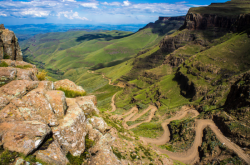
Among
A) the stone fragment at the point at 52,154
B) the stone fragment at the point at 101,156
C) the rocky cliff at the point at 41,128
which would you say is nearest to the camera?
the rocky cliff at the point at 41,128

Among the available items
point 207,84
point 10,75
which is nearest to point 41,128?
point 10,75

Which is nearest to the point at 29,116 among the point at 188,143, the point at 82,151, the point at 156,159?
the point at 82,151

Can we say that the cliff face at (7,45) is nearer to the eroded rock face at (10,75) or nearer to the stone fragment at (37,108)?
the eroded rock face at (10,75)

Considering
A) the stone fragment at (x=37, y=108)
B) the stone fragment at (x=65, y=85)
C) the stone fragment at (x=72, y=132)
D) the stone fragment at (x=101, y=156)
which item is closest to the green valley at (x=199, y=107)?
the stone fragment at (x=101, y=156)

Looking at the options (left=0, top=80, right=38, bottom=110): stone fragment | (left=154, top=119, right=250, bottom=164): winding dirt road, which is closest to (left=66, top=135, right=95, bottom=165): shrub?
(left=0, top=80, right=38, bottom=110): stone fragment

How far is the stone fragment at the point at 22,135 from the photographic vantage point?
1055 centimetres

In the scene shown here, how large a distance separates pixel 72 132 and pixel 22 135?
4913mm

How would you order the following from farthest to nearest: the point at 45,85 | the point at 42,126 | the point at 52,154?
the point at 45,85 < the point at 42,126 < the point at 52,154

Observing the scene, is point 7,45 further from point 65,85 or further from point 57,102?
point 57,102

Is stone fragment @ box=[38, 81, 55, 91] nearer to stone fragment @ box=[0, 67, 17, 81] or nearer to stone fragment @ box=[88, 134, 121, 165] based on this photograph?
stone fragment @ box=[0, 67, 17, 81]

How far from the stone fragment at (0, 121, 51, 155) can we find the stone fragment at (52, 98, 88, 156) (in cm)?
203

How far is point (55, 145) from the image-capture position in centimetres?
1309

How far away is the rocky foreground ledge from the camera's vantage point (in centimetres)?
1127

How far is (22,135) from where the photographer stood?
36.8ft
